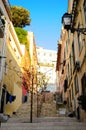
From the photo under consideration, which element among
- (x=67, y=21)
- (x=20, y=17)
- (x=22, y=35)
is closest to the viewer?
(x=67, y=21)

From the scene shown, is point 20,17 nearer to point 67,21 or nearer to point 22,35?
point 22,35

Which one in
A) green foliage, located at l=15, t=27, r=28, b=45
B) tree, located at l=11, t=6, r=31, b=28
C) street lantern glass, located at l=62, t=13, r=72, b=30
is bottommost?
street lantern glass, located at l=62, t=13, r=72, b=30

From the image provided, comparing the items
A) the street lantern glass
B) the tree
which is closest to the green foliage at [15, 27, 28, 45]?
the tree

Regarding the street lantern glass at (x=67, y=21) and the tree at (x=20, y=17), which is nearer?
the street lantern glass at (x=67, y=21)

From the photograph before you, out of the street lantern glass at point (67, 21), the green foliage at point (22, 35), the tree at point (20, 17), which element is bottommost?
the street lantern glass at point (67, 21)

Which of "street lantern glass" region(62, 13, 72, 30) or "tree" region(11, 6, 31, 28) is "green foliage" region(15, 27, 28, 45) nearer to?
"tree" region(11, 6, 31, 28)

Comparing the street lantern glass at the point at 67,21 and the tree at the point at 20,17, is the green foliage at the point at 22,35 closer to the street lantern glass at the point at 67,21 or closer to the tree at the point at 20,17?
the tree at the point at 20,17

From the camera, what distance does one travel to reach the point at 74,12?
16.1 metres

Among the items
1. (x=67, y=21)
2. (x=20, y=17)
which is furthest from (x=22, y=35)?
(x=67, y=21)

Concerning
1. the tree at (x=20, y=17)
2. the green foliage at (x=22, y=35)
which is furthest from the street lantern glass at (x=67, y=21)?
the tree at (x=20, y=17)

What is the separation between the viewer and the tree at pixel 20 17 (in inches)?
1517

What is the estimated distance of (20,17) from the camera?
3900cm

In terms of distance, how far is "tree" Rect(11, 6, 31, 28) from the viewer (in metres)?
38.5

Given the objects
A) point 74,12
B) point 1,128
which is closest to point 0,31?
point 74,12
